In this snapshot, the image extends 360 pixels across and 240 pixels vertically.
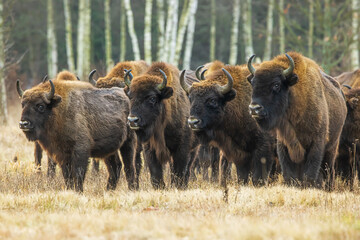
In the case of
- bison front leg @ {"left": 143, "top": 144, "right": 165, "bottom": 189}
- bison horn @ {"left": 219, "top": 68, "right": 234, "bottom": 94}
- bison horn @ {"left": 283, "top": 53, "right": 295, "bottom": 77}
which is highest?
bison horn @ {"left": 283, "top": 53, "right": 295, "bottom": 77}

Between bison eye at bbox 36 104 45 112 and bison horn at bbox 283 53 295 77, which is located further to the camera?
bison eye at bbox 36 104 45 112

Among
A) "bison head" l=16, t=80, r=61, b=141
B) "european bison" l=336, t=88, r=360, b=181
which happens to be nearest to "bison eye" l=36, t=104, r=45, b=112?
"bison head" l=16, t=80, r=61, b=141

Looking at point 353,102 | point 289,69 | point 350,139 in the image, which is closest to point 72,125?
point 289,69

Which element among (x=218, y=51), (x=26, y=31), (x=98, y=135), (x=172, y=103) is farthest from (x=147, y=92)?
(x=218, y=51)

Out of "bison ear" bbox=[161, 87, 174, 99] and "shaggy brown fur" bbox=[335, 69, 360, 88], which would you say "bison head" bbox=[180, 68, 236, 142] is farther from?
"shaggy brown fur" bbox=[335, 69, 360, 88]

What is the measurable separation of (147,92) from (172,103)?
0.70 meters

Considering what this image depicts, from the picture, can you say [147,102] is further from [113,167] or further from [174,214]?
[174,214]

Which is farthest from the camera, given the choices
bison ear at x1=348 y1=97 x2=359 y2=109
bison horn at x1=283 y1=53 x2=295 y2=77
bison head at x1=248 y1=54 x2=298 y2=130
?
bison ear at x1=348 y1=97 x2=359 y2=109

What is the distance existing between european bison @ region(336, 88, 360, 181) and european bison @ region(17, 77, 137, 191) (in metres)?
4.11

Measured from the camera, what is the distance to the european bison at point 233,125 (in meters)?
9.63

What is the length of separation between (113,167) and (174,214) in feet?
14.2

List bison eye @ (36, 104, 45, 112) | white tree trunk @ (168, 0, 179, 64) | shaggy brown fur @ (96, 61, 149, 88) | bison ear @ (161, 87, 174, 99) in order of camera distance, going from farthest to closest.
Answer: white tree trunk @ (168, 0, 179, 64), shaggy brown fur @ (96, 61, 149, 88), bison ear @ (161, 87, 174, 99), bison eye @ (36, 104, 45, 112)

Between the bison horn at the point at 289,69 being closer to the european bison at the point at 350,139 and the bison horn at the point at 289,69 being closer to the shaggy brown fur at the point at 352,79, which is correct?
the european bison at the point at 350,139

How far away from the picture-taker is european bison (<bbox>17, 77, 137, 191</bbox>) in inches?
375
